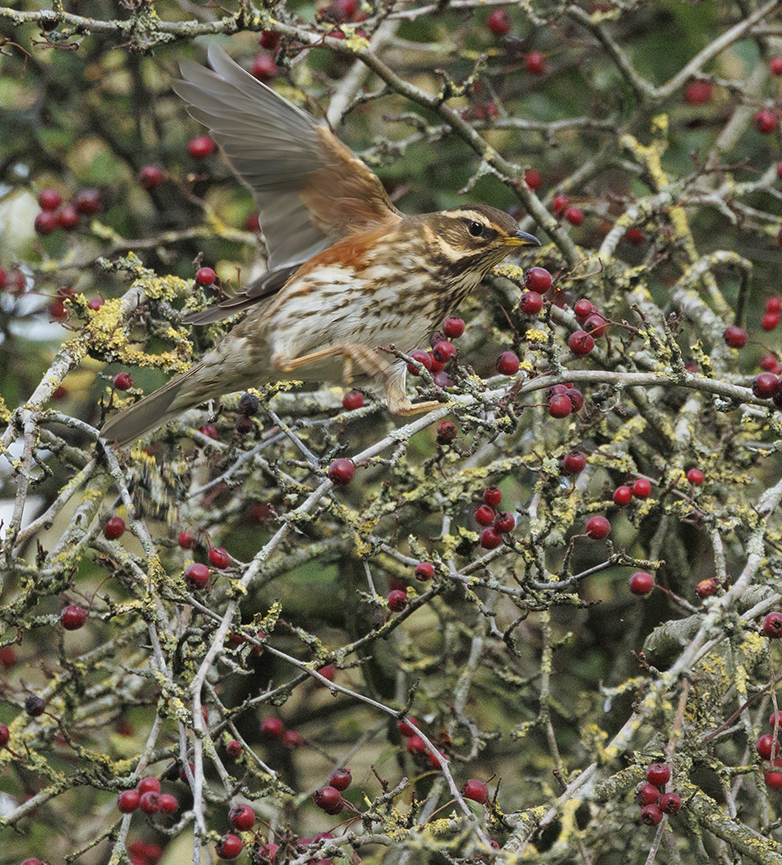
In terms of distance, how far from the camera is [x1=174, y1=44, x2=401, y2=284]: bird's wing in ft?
11.8

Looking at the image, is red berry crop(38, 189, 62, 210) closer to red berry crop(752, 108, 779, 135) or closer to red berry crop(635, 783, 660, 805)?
red berry crop(752, 108, 779, 135)

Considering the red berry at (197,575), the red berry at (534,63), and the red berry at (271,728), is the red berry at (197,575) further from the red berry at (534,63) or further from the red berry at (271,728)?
the red berry at (534,63)

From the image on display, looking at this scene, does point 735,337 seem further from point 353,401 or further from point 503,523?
point 353,401

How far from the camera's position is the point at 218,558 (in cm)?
336

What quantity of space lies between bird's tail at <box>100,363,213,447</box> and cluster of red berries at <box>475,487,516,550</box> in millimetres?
1120

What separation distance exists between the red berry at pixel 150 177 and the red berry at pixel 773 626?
3.82 meters

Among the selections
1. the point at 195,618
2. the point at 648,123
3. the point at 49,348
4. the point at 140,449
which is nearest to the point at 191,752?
the point at 195,618

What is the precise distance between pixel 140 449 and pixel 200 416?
0.46m

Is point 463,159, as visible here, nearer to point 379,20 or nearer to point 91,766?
point 379,20

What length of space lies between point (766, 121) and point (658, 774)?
3540 millimetres

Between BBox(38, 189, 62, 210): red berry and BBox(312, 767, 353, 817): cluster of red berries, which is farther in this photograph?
BBox(38, 189, 62, 210): red berry

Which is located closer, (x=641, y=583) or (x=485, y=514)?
(x=641, y=583)

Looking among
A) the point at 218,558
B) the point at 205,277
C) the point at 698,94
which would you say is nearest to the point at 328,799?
the point at 218,558

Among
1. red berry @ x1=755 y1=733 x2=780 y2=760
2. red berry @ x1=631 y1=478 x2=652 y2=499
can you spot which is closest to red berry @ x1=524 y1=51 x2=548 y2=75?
red berry @ x1=631 y1=478 x2=652 y2=499
